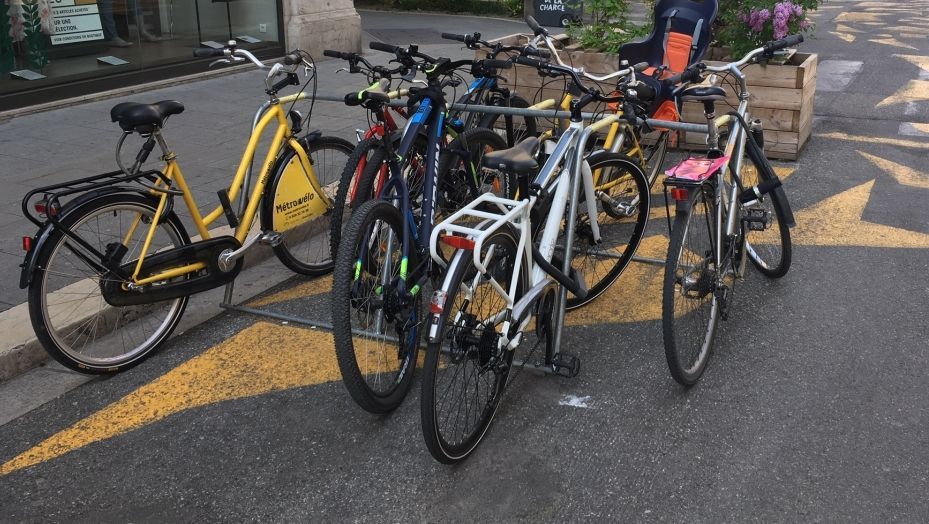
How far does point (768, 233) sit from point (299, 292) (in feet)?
9.75

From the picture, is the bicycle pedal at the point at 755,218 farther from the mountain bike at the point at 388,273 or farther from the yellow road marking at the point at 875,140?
the yellow road marking at the point at 875,140

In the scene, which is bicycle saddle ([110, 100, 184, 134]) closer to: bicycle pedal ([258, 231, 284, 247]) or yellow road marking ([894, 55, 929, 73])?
bicycle pedal ([258, 231, 284, 247])

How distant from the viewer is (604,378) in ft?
13.0

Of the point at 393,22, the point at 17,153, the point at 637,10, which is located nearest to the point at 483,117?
the point at 17,153

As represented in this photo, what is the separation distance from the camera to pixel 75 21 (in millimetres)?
9289

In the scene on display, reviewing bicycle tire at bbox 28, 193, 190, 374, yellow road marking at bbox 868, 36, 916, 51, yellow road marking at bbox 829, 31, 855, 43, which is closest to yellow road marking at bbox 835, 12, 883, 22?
yellow road marking at bbox 829, 31, 855, 43

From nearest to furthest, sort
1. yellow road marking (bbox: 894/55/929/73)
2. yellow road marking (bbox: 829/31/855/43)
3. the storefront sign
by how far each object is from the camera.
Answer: the storefront sign → yellow road marking (bbox: 894/55/929/73) → yellow road marking (bbox: 829/31/855/43)

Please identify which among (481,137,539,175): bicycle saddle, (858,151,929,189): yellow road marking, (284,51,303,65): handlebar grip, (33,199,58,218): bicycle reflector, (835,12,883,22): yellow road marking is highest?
(284,51,303,65): handlebar grip

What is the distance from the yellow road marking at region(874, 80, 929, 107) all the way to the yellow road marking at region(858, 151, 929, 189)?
8.67ft

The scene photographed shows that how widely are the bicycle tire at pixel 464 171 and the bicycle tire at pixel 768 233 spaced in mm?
1350

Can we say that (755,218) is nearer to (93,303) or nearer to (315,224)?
(315,224)

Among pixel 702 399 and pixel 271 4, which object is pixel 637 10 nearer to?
pixel 271 4

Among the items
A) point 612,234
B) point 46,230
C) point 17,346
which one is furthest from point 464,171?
point 17,346

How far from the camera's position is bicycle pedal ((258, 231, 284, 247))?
456cm
